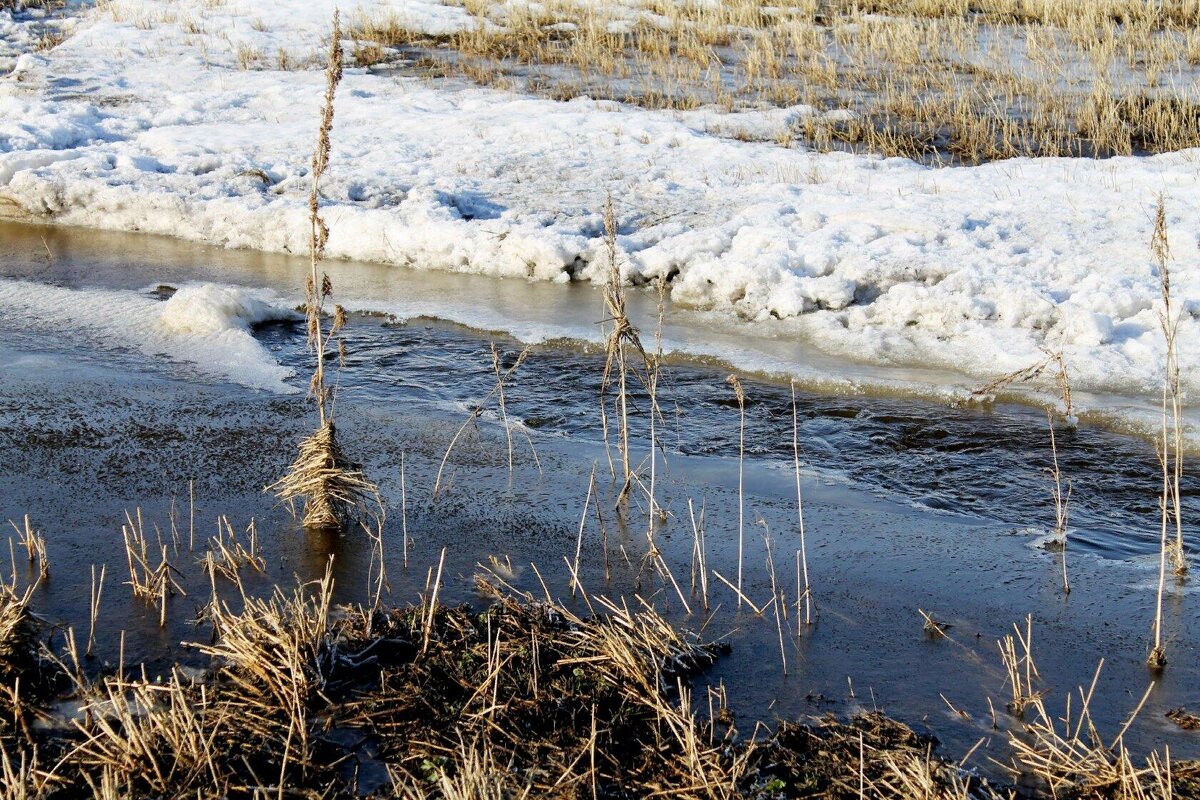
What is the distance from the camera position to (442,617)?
418 cm

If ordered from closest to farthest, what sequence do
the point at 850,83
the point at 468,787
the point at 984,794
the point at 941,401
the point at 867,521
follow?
the point at 468,787 → the point at 984,794 → the point at 867,521 → the point at 941,401 → the point at 850,83

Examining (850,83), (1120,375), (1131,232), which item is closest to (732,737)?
(1120,375)

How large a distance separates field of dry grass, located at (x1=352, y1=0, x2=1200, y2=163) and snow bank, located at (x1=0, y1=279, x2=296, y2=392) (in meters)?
7.16

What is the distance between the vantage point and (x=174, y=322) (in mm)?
8078

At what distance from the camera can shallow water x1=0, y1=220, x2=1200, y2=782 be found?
4.05m

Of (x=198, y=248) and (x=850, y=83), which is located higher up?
(x=850, y=83)

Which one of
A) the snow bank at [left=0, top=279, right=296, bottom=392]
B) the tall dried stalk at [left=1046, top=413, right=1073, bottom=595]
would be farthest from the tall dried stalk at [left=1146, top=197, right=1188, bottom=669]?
the snow bank at [left=0, top=279, right=296, bottom=392]

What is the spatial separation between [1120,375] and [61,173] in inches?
Answer: 412

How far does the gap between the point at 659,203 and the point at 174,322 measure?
15.8 ft

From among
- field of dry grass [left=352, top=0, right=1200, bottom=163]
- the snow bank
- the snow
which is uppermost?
field of dry grass [left=352, top=0, right=1200, bottom=163]

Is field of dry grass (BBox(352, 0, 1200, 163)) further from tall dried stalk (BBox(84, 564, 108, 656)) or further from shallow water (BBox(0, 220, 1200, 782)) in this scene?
tall dried stalk (BBox(84, 564, 108, 656))

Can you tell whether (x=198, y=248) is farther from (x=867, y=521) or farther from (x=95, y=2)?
(x=95, y=2)

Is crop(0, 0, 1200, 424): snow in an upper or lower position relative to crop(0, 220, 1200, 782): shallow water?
upper

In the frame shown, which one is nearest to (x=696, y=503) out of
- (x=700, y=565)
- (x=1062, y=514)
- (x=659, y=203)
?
(x=700, y=565)
